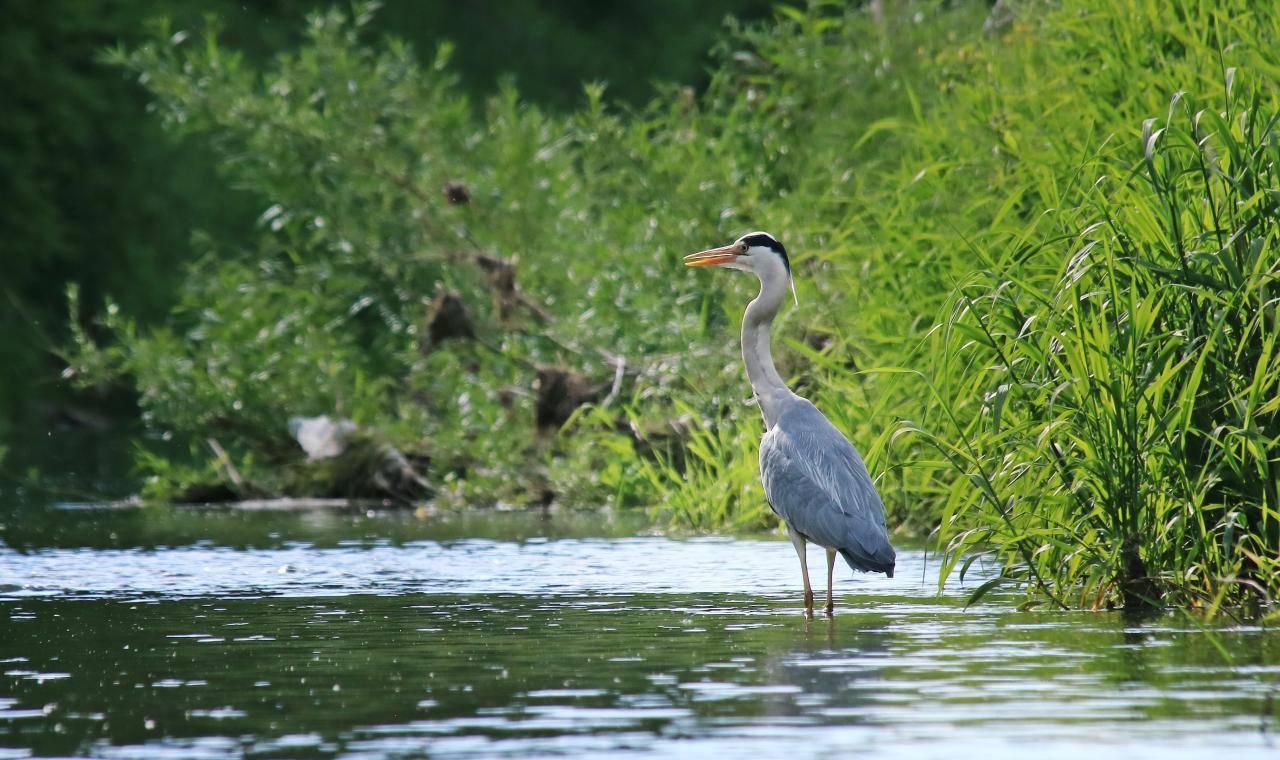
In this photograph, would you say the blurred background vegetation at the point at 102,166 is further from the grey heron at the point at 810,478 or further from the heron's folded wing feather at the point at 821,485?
the heron's folded wing feather at the point at 821,485

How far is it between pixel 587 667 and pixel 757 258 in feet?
12.4

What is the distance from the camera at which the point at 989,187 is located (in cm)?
1128

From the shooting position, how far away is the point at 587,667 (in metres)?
7.28

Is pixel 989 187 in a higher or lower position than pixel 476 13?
lower

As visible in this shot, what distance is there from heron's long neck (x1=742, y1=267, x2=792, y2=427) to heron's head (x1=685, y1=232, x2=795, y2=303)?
4cm

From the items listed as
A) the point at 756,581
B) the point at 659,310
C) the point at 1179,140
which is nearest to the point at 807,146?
the point at 659,310

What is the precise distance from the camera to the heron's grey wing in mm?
8719

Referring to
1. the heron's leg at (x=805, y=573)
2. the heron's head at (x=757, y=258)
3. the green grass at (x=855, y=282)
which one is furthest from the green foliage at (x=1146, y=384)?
the heron's head at (x=757, y=258)

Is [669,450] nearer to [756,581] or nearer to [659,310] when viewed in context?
[659,310]

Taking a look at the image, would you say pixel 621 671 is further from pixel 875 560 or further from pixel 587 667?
pixel 875 560

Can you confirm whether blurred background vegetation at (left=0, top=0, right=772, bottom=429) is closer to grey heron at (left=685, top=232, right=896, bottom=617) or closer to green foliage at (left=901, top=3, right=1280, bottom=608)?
grey heron at (left=685, top=232, right=896, bottom=617)

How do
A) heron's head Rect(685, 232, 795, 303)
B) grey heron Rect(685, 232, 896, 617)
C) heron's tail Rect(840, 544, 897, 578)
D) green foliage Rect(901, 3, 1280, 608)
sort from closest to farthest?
green foliage Rect(901, 3, 1280, 608)
heron's tail Rect(840, 544, 897, 578)
grey heron Rect(685, 232, 896, 617)
heron's head Rect(685, 232, 795, 303)

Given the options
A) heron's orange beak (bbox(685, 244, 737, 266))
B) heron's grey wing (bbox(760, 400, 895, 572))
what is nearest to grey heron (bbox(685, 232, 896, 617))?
heron's grey wing (bbox(760, 400, 895, 572))

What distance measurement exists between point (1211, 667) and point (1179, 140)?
8.49 ft
